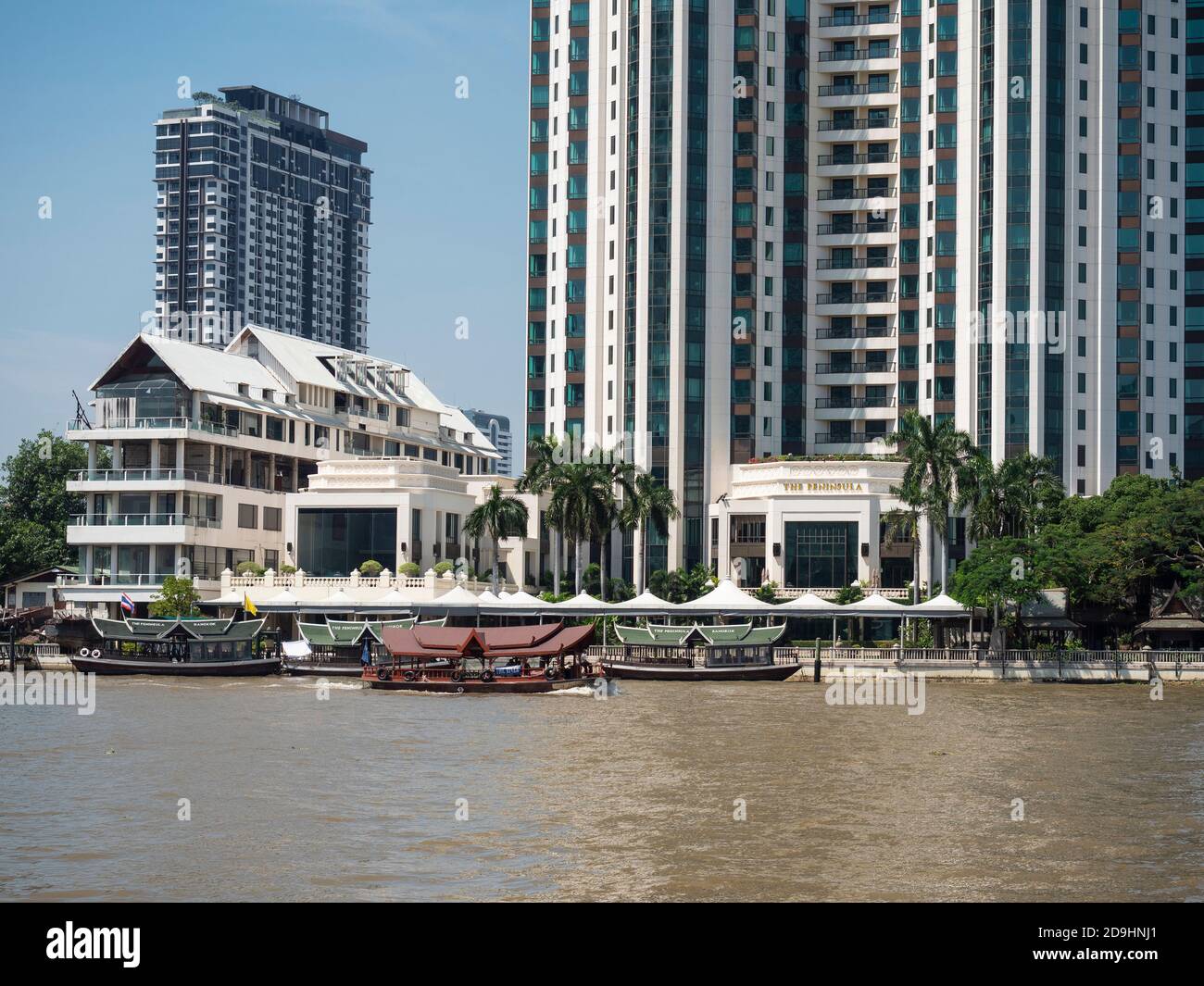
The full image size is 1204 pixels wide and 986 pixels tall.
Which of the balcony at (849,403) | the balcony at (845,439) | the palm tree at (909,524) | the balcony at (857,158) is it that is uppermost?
the balcony at (857,158)

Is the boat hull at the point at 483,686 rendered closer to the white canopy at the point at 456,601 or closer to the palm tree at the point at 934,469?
the white canopy at the point at 456,601

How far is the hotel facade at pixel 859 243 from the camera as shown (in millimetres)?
133250

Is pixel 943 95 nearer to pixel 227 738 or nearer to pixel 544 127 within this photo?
pixel 544 127

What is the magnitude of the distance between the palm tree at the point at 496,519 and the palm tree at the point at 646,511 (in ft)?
27.5

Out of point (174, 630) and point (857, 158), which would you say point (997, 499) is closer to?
point (857, 158)

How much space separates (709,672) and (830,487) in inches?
1272

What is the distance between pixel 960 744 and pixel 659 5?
9668cm

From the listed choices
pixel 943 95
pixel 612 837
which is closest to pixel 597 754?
pixel 612 837

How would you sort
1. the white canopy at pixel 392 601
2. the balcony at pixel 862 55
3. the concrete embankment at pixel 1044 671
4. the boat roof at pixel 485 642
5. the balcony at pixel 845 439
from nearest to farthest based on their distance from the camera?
the boat roof at pixel 485 642 < the concrete embankment at pixel 1044 671 < the white canopy at pixel 392 601 < the balcony at pixel 845 439 < the balcony at pixel 862 55

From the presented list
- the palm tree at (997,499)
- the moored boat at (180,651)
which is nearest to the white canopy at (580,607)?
the moored boat at (180,651)

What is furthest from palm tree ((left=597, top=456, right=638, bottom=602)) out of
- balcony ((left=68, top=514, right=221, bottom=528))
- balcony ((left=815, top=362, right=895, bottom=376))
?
balcony ((left=815, top=362, right=895, bottom=376))

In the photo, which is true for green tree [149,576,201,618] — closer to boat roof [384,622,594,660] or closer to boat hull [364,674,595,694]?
boat roof [384,622,594,660]

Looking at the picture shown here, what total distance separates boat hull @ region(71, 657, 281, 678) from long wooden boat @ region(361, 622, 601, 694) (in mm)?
9872

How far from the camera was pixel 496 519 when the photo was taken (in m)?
110
